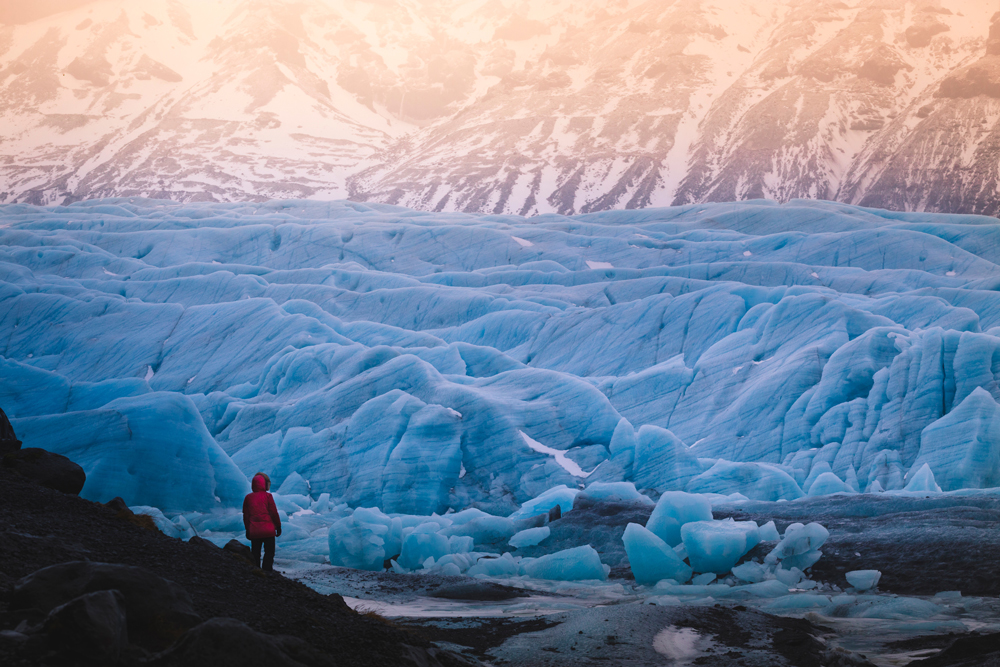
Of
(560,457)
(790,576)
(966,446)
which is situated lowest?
(560,457)

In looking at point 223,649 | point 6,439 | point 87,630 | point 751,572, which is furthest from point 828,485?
point 87,630

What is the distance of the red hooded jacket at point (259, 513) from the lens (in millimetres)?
7094

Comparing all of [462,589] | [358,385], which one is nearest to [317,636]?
[462,589]

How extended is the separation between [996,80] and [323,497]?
95.7 metres

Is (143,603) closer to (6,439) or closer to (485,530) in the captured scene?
(6,439)

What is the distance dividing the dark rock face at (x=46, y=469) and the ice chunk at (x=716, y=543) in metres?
7.33

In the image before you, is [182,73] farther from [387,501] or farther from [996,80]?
[387,501]

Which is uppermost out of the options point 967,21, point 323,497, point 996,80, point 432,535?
point 967,21

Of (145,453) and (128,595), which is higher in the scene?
(128,595)

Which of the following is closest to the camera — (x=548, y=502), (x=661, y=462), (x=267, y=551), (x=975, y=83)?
(x=267, y=551)

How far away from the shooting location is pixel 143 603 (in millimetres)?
4156

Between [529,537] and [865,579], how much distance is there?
4.97 metres

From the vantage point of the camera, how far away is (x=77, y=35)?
135m

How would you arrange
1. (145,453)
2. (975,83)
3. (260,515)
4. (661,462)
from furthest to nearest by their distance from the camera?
(975,83)
(661,462)
(145,453)
(260,515)
